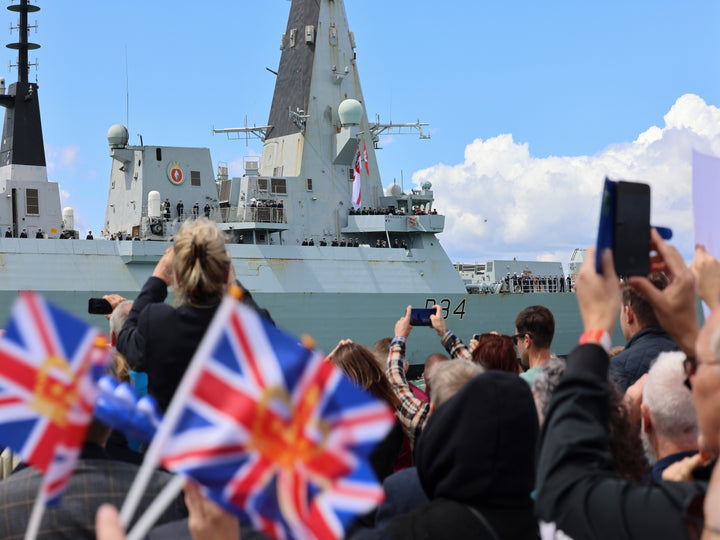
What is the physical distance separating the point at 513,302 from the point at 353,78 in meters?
7.57

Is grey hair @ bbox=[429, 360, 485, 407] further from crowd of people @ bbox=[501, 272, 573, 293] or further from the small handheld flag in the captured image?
crowd of people @ bbox=[501, 272, 573, 293]

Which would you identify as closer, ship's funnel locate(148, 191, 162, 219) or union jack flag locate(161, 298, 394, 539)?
union jack flag locate(161, 298, 394, 539)

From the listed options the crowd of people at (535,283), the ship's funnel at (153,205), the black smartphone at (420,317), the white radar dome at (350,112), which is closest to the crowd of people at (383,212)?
the white radar dome at (350,112)

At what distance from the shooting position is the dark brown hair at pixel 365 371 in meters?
3.30

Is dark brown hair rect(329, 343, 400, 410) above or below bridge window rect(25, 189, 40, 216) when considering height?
below

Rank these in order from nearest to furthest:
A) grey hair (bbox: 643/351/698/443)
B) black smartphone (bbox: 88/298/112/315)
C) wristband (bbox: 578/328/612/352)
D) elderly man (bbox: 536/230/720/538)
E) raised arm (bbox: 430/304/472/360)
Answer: elderly man (bbox: 536/230/720/538) → wristband (bbox: 578/328/612/352) → grey hair (bbox: 643/351/698/443) → raised arm (bbox: 430/304/472/360) → black smartphone (bbox: 88/298/112/315)

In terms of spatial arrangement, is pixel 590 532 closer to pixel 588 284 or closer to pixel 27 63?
pixel 588 284

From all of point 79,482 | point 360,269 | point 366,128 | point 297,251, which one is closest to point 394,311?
point 360,269

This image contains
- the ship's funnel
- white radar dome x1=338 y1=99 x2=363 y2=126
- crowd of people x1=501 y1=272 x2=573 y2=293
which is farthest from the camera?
crowd of people x1=501 y1=272 x2=573 y2=293

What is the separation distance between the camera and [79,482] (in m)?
2.13

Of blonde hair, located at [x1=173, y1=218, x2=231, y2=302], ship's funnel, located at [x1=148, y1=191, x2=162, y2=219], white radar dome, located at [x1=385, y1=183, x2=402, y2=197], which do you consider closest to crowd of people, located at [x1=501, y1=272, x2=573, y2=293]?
white radar dome, located at [x1=385, y1=183, x2=402, y2=197]

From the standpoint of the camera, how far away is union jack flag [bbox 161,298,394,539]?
1.40 metres

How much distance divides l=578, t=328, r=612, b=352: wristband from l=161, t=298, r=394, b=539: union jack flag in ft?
1.89

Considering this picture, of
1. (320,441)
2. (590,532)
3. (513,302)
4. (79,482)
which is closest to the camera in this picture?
(320,441)
